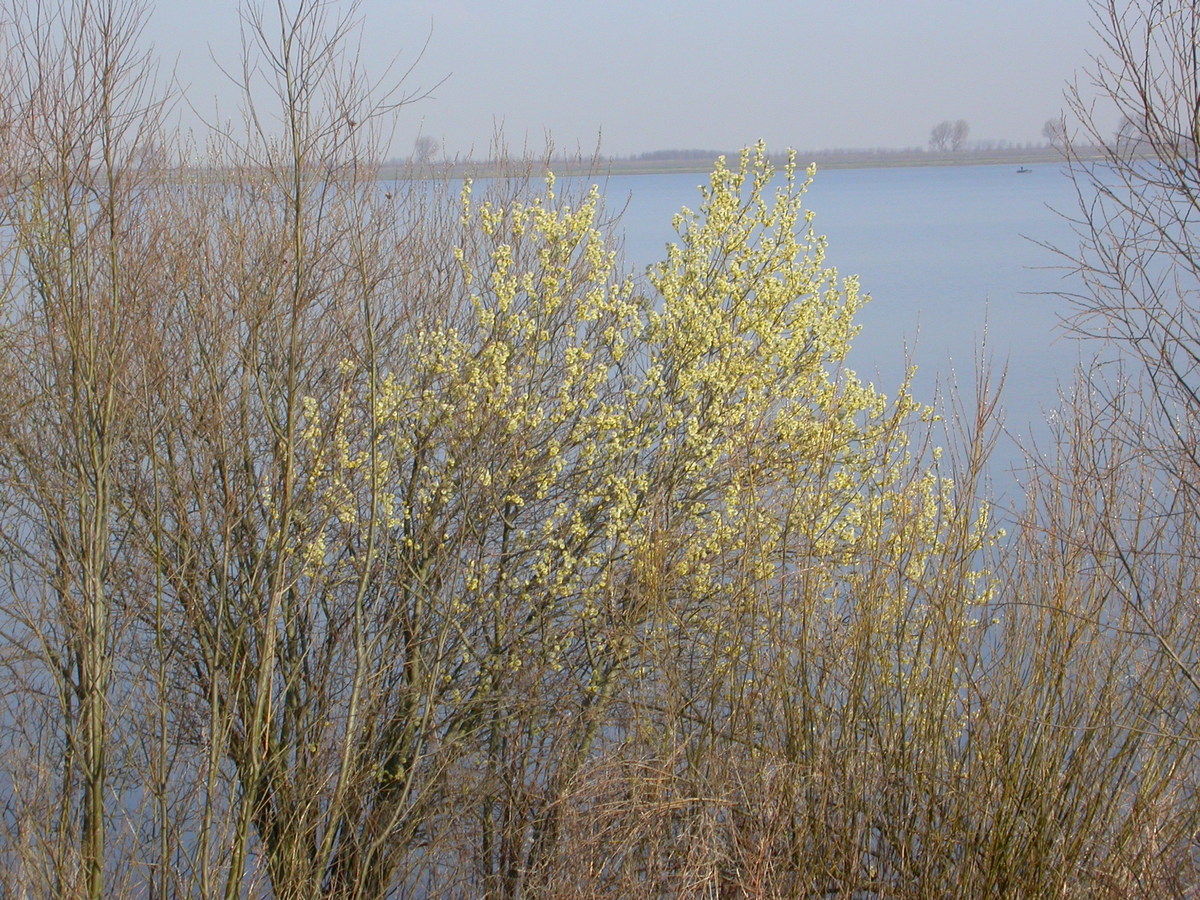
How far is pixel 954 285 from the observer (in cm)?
2742

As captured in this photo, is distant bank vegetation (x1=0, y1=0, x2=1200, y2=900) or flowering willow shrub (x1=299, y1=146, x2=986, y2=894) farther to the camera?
flowering willow shrub (x1=299, y1=146, x2=986, y2=894)

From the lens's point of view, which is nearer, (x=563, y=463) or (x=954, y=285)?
(x=563, y=463)

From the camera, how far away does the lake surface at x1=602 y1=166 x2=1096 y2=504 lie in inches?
687

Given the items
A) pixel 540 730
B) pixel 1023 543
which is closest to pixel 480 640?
pixel 540 730

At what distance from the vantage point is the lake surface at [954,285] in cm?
1745

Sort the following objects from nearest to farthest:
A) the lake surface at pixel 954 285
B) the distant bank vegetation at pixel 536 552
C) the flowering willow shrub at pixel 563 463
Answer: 1. the distant bank vegetation at pixel 536 552
2. the flowering willow shrub at pixel 563 463
3. the lake surface at pixel 954 285

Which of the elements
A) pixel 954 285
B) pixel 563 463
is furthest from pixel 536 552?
pixel 954 285

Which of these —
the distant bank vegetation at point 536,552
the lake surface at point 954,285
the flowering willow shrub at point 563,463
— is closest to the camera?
the distant bank vegetation at point 536,552

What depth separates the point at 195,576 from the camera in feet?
27.8

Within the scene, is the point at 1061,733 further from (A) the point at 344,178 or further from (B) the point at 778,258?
(A) the point at 344,178

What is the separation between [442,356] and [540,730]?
322 centimetres

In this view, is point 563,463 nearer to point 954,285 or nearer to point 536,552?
point 536,552

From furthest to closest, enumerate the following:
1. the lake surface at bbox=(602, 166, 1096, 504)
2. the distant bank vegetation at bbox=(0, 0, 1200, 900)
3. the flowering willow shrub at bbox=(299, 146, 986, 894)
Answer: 1. the lake surface at bbox=(602, 166, 1096, 504)
2. the flowering willow shrub at bbox=(299, 146, 986, 894)
3. the distant bank vegetation at bbox=(0, 0, 1200, 900)

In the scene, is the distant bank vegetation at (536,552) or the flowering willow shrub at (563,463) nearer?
the distant bank vegetation at (536,552)
